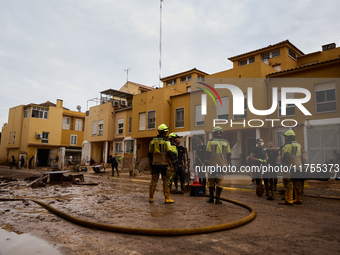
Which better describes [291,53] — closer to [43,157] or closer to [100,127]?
[100,127]

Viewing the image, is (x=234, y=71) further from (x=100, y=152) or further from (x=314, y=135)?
(x=100, y=152)

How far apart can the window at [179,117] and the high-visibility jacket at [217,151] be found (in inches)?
700

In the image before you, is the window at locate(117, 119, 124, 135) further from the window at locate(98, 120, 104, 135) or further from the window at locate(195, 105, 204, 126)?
the window at locate(195, 105, 204, 126)

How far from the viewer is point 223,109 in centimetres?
2116

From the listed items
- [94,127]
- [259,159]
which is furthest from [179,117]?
[259,159]

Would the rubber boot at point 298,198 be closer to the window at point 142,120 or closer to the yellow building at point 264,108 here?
the yellow building at point 264,108

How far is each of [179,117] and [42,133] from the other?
87.2 feet

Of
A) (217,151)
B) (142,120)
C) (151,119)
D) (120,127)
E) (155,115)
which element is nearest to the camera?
(217,151)

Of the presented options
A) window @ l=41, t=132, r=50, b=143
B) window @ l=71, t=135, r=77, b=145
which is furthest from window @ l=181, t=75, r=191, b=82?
window @ l=41, t=132, r=50, b=143

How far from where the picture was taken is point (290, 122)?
59.3 feet

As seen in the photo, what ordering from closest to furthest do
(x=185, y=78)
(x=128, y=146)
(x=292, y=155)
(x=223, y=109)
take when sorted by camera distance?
(x=292, y=155) < (x=223, y=109) < (x=128, y=146) < (x=185, y=78)

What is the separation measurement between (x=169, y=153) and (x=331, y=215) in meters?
4.01

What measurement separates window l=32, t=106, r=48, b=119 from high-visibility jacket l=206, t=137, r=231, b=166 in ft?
134

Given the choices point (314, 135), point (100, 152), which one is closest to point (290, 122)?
point (314, 135)
